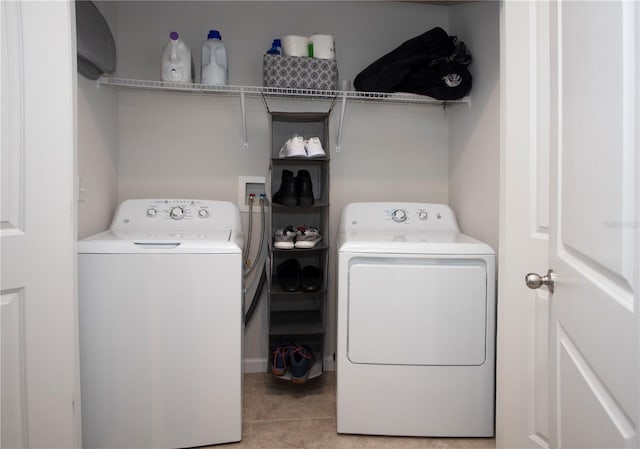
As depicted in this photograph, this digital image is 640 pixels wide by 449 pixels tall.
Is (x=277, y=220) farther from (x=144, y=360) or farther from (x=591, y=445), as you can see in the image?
(x=591, y=445)

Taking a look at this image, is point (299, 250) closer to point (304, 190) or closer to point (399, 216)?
point (304, 190)

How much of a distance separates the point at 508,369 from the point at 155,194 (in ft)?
6.38

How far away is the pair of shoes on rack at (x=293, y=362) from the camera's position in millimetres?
1898

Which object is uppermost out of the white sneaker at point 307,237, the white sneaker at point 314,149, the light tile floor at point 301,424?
the white sneaker at point 314,149

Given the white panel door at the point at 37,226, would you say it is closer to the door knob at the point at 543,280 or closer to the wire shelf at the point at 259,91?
the wire shelf at the point at 259,91

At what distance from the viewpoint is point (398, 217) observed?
202 centimetres

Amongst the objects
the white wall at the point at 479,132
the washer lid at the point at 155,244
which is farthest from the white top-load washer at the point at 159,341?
the white wall at the point at 479,132

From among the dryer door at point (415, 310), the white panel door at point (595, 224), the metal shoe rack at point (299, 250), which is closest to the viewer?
the white panel door at point (595, 224)

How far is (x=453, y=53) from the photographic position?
194 cm

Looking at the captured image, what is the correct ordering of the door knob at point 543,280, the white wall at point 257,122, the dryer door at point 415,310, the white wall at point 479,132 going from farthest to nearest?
the white wall at point 257,122
the white wall at point 479,132
the dryer door at point 415,310
the door knob at point 543,280

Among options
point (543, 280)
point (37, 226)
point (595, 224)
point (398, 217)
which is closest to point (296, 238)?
point (398, 217)

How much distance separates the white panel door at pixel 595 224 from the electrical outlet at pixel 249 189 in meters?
1.61

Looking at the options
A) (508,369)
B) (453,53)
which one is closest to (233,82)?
(453,53)

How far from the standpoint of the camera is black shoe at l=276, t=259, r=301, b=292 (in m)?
1.93
